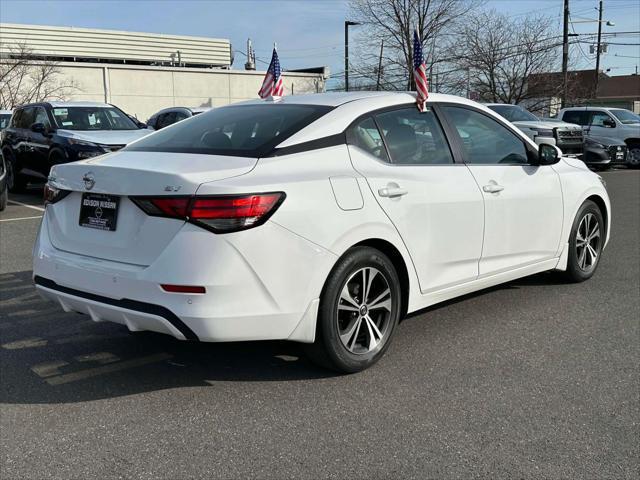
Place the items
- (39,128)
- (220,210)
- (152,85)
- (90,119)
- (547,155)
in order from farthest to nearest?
(152,85) → (90,119) → (39,128) → (547,155) → (220,210)

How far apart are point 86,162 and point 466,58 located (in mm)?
34404

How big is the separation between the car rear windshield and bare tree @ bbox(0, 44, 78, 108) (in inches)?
1109

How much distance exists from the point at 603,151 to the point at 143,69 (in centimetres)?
2336

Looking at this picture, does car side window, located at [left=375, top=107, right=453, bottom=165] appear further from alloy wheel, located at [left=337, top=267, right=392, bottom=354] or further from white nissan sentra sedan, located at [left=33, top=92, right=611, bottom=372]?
alloy wheel, located at [left=337, top=267, right=392, bottom=354]

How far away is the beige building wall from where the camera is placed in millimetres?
32844

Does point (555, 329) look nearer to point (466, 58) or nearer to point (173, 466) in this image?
point (173, 466)

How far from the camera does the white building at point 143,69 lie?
3353 cm

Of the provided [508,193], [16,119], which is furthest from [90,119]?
[508,193]

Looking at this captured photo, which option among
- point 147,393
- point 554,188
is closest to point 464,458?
point 147,393

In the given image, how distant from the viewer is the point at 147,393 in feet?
12.7

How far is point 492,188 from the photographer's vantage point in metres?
4.92

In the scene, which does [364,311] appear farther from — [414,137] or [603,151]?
[603,151]

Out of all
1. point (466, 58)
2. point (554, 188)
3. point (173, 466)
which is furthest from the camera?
point (466, 58)

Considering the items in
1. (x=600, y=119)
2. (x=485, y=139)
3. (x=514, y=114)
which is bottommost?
(x=485, y=139)
